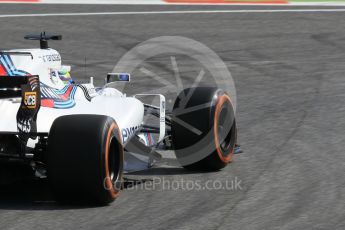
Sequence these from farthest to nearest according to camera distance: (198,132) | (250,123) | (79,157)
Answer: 1. (250,123)
2. (198,132)
3. (79,157)

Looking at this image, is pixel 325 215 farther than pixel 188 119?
No

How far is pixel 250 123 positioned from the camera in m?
12.1

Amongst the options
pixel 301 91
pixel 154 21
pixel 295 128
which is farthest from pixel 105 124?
pixel 154 21

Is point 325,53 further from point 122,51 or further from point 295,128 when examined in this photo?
point 295,128

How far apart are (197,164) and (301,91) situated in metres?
5.72

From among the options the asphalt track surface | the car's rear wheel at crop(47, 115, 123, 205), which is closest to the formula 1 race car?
the car's rear wheel at crop(47, 115, 123, 205)

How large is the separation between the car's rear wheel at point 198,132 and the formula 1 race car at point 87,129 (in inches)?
0.4

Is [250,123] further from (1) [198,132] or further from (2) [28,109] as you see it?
(2) [28,109]

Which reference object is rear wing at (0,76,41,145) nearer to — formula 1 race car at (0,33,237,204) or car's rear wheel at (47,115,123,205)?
formula 1 race car at (0,33,237,204)

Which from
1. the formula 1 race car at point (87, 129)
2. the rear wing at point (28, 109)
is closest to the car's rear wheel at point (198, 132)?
the formula 1 race car at point (87, 129)

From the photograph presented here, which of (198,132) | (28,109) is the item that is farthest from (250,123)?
(28,109)

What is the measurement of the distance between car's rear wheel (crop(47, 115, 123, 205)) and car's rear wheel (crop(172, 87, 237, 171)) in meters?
1.75

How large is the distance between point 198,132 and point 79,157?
2056mm

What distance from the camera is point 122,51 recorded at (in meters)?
18.2
